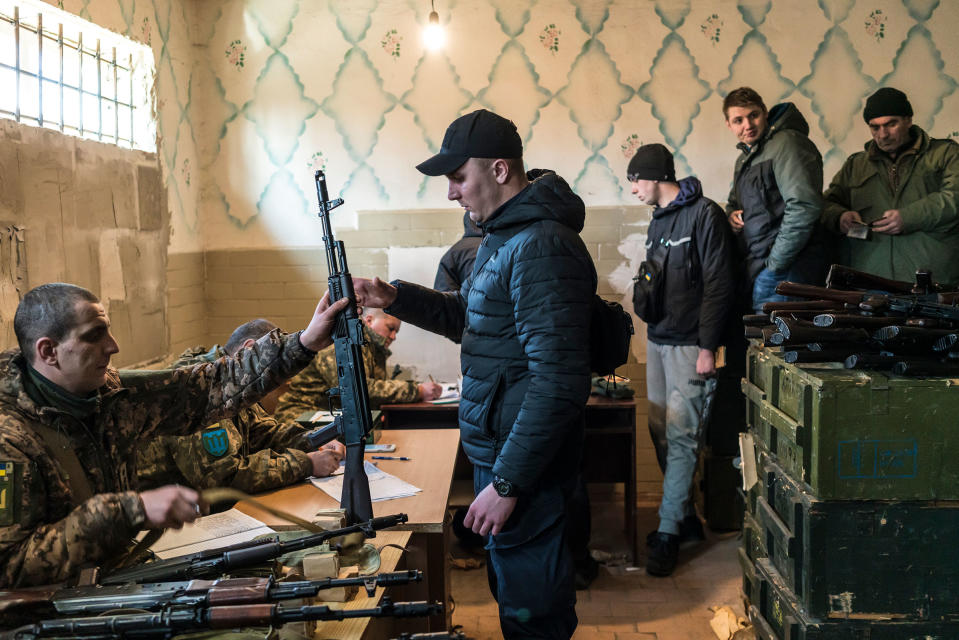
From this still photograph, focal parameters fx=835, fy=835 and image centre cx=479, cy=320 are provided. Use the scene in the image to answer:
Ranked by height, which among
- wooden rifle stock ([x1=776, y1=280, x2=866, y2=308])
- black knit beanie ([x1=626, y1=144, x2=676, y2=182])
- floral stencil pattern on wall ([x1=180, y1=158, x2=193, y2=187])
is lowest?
wooden rifle stock ([x1=776, y1=280, x2=866, y2=308])

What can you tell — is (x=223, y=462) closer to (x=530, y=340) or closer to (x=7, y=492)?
(x=7, y=492)

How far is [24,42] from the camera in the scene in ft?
10.8

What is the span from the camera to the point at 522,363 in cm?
221

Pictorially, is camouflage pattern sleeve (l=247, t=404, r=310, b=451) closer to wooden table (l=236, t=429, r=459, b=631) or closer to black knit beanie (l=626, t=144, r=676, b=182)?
wooden table (l=236, t=429, r=459, b=631)

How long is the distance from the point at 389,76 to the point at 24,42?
2027 mm

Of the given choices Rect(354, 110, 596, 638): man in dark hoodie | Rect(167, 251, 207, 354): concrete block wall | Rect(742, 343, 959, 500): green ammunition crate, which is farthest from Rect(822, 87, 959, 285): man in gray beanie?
Rect(167, 251, 207, 354): concrete block wall

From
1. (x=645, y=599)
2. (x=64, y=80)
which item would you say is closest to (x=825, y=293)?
(x=645, y=599)

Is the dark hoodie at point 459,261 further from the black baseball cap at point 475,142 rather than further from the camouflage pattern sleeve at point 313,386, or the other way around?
the black baseball cap at point 475,142

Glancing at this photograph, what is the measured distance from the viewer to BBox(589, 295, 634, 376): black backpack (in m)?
2.29

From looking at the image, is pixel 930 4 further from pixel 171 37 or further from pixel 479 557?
pixel 171 37

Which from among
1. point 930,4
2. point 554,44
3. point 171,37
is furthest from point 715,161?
point 171,37

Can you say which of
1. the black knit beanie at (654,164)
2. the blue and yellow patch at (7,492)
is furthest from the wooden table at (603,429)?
the blue and yellow patch at (7,492)

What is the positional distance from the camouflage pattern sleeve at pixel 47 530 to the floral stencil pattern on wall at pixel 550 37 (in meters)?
3.74

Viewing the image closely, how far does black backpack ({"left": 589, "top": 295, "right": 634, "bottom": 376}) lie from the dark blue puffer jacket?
0.10 metres
